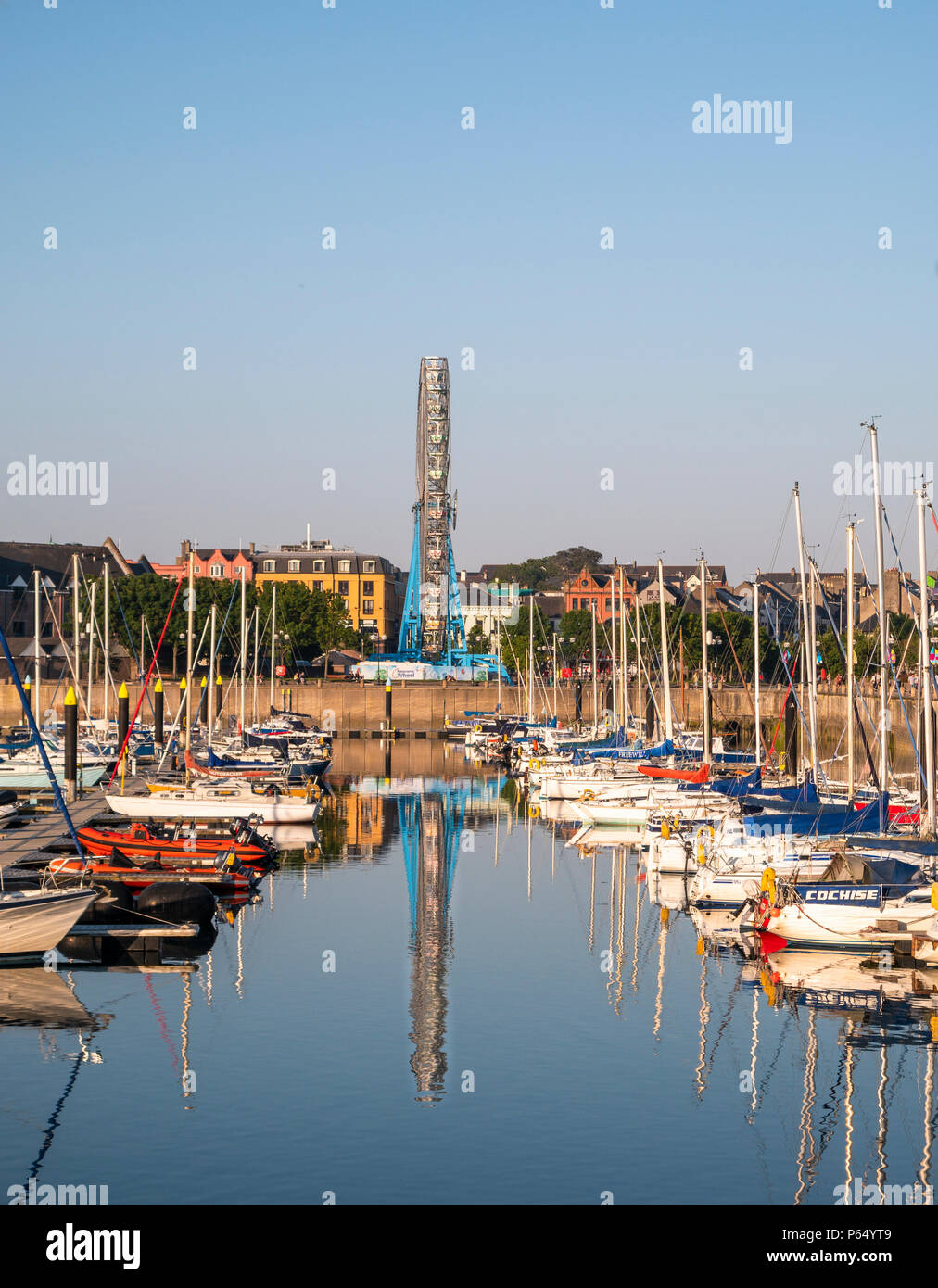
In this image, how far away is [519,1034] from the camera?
88.5 ft

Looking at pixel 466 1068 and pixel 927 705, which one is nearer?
pixel 466 1068

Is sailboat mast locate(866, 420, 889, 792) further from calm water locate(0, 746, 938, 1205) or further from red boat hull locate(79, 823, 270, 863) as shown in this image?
red boat hull locate(79, 823, 270, 863)

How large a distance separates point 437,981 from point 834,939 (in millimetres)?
8607

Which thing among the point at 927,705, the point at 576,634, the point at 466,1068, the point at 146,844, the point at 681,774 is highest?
the point at 576,634

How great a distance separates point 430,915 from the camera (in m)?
39.9

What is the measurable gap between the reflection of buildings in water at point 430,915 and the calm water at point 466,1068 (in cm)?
11

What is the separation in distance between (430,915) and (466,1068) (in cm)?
1532

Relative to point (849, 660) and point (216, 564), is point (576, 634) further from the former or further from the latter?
point (849, 660)

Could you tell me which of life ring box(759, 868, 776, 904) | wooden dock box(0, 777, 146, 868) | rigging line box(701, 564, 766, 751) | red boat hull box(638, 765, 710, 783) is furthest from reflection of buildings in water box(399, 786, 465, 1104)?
rigging line box(701, 564, 766, 751)

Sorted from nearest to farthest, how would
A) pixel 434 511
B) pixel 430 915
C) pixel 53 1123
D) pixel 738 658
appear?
pixel 53 1123
pixel 430 915
pixel 738 658
pixel 434 511

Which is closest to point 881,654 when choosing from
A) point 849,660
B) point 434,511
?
point 849,660

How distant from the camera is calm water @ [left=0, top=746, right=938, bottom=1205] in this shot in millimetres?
19734

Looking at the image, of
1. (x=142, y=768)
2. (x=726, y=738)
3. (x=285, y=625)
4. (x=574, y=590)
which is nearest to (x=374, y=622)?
(x=574, y=590)

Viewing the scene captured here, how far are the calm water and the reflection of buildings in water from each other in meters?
0.11
